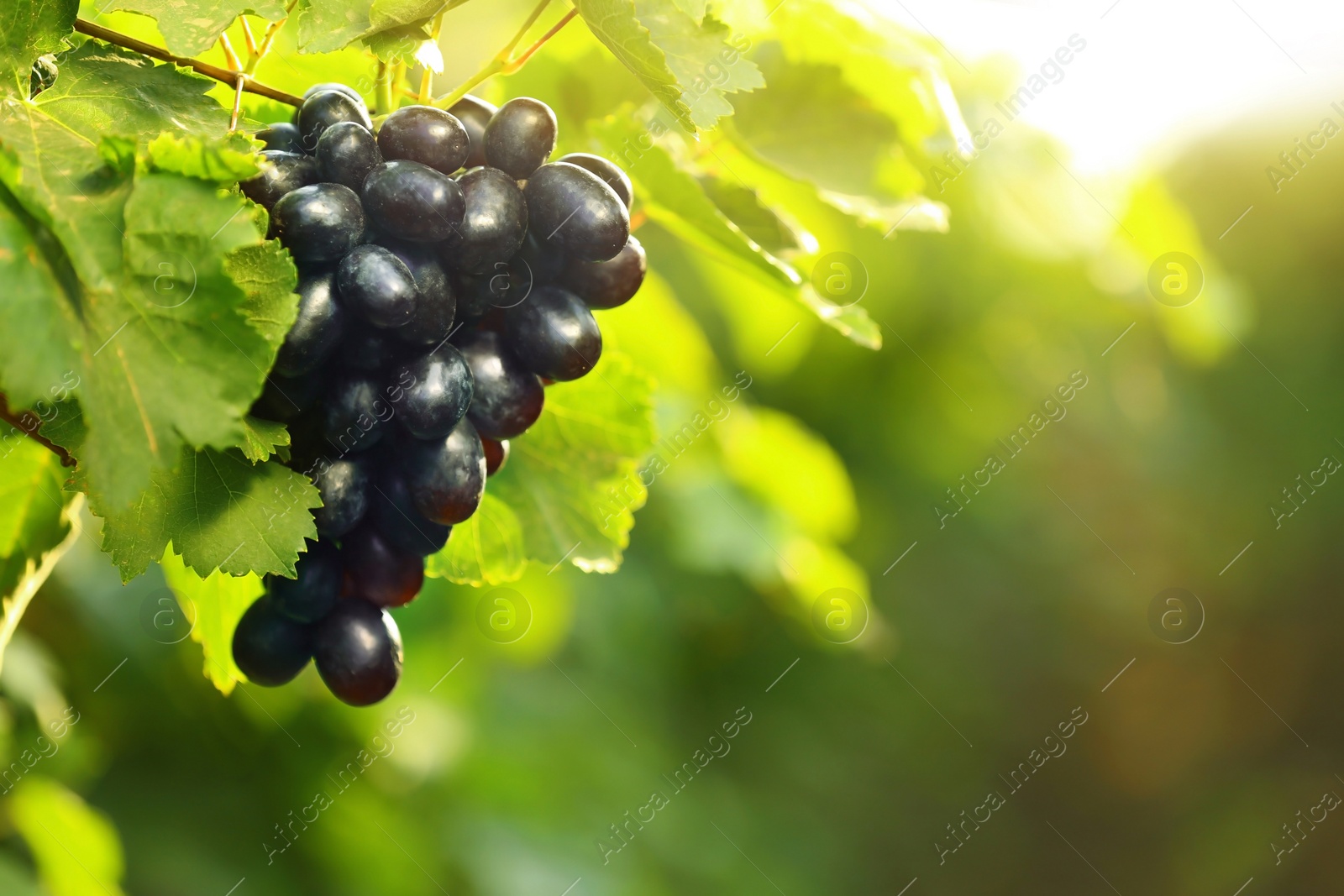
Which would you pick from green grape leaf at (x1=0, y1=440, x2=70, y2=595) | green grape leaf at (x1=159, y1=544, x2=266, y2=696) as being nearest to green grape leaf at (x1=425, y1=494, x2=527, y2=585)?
green grape leaf at (x1=159, y1=544, x2=266, y2=696)

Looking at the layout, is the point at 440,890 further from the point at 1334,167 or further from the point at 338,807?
the point at 1334,167

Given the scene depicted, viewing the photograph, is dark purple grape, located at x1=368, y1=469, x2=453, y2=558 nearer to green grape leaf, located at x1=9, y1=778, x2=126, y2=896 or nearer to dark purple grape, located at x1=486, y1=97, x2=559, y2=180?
dark purple grape, located at x1=486, y1=97, x2=559, y2=180

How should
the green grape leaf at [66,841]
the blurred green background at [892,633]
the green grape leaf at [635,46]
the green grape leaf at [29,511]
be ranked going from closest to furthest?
the green grape leaf at [635,46] < the green grape leaf at [29,511] < the green grape leaf at [66,841] < the blurred green background at [892,633]

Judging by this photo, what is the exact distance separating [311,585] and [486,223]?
8.4 inches

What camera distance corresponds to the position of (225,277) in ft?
1.05

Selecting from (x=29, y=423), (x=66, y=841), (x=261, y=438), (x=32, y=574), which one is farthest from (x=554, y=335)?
(x=66, y=841)

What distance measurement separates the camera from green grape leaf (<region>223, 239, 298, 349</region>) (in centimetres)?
35

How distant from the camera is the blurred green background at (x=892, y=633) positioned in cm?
133

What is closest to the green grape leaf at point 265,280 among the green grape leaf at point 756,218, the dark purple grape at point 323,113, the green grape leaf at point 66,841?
the dark purple grape at point 323,113

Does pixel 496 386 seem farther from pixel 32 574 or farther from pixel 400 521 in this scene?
pixel 32 574

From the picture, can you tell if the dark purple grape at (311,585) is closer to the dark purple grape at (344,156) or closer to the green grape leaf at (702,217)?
the dark purple grape at (344,156)

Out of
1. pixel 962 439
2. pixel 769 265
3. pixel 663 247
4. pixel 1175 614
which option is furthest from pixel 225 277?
pixel 1175 614

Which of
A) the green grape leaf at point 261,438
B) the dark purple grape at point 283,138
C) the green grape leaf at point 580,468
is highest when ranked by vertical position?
the dark purple grape at point 283,138

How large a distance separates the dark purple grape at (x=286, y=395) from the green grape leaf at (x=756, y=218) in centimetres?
32
